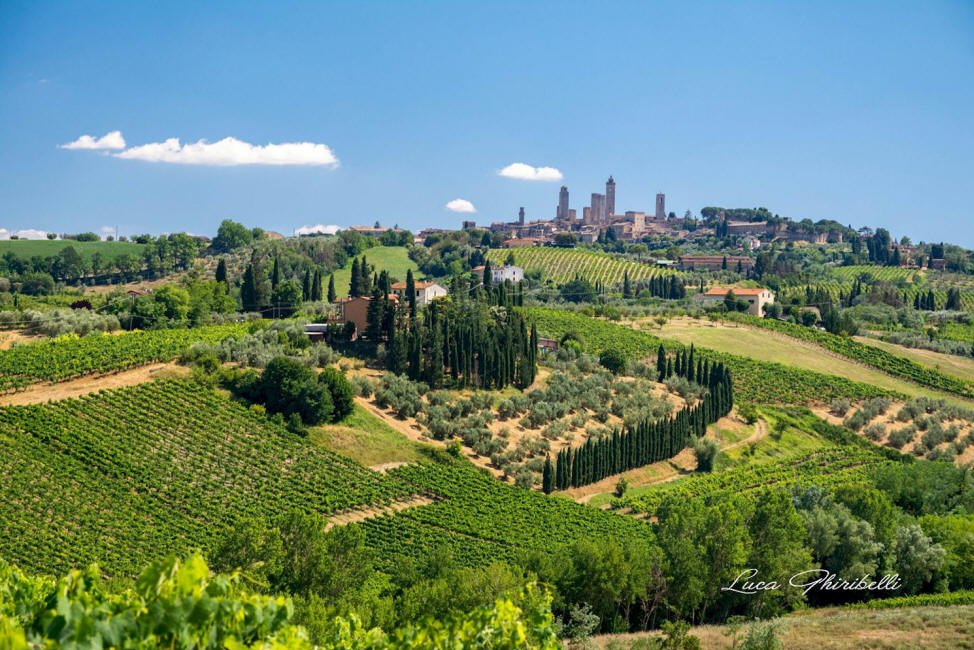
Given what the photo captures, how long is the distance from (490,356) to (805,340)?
2047 inches

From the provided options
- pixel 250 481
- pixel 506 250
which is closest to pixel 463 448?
pixel 250 481

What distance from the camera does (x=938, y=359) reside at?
298ft

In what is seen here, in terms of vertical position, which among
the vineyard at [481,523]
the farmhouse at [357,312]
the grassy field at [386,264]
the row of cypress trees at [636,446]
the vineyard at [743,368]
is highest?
the grassy field at [386,264]

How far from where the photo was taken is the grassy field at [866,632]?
974 inches

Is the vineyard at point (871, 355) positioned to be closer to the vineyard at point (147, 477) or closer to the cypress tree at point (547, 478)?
the cypress tree at point (547, 478)

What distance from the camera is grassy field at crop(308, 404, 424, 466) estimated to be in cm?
4944

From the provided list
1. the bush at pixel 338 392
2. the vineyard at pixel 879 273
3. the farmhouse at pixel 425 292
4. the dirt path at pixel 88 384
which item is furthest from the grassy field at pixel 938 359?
the dirt path at pixel 88 384

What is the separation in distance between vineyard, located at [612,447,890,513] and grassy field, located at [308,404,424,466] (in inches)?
580

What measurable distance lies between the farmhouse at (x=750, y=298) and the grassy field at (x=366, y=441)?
78101mm

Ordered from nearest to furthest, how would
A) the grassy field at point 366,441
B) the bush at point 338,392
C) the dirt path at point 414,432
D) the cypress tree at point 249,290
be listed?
the grassy field at point 366,441 < the bush at point 338,392 < the dirt path at point 414,432 < the cypress tree at point 249,290

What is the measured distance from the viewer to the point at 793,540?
3416 centimetres

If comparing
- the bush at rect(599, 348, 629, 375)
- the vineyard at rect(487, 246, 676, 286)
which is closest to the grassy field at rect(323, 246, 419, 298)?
the vineyard at rect(487, 246, 676, 286)

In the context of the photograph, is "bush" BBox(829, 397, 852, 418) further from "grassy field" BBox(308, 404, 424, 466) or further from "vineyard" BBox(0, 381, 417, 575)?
"vineyard" BBox(0, 381, 417, 575)

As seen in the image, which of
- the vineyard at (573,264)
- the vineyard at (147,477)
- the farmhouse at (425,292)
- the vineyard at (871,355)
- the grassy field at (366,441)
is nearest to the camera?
the vineyard at (147,477)
